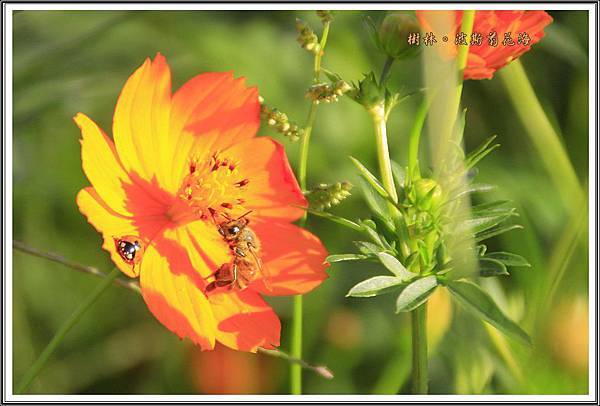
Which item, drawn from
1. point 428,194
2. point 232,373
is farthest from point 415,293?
point 232,373

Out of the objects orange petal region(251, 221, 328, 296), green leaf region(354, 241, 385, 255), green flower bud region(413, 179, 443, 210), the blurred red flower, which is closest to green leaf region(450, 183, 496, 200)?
green flower bud region(413, 179, 443, 210)

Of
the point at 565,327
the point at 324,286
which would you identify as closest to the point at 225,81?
the point at 324,286

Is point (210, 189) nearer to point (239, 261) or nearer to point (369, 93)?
point (239, 261)

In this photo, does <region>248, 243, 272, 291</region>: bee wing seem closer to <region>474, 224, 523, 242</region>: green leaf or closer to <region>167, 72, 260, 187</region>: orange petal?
<region>167, 72, 260, 187</region>: orange petal

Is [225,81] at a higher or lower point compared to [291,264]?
higher

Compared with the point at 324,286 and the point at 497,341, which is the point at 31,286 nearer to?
the point at 324,286

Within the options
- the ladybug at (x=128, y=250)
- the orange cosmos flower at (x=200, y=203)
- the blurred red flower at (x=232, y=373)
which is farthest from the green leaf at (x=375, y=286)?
the blurred red flower at (x=232, y=373)
